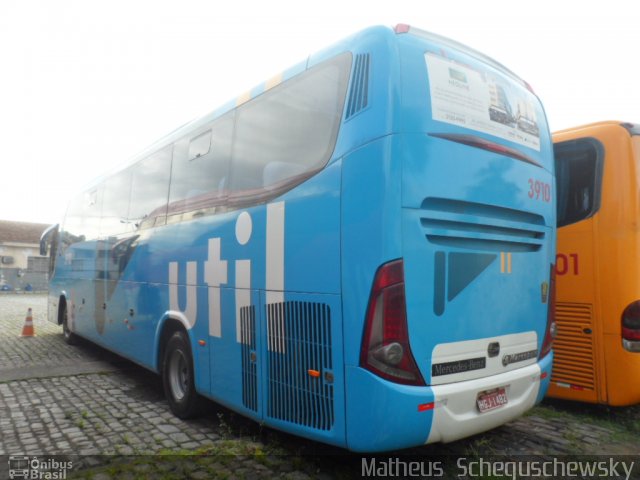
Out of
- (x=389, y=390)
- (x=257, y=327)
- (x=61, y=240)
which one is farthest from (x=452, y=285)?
(x=61, y=240)

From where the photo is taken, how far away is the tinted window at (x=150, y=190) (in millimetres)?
5855

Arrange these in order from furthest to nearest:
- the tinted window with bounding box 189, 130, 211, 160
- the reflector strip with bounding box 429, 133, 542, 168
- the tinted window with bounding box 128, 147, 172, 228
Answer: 1. the tinted window with bounding box 128, 147, 172, 228
2. the tinted window with bounding box 189, 130, 211, 160
3. the reflector strip with bounding box 429, 133, 542, 168

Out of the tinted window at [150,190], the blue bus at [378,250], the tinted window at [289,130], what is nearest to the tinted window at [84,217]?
the tinted window at [150,190]

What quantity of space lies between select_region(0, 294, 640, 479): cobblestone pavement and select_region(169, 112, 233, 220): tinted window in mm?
2225

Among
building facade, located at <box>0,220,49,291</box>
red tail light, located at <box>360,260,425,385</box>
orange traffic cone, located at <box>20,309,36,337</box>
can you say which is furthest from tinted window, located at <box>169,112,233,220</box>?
building facade, located at <box>0,220,49,291</box>

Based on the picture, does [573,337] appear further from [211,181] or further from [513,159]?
[211,181]

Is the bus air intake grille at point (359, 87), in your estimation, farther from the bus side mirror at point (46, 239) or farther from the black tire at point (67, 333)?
the bus side mirror at point (46, 239)

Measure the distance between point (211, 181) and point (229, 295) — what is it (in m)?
1.26

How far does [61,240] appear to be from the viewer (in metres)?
10.8

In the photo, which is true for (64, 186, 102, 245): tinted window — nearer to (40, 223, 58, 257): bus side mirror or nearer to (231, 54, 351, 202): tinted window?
(40, 223, 58, 257): bus side mirror

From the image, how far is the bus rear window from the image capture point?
494 centimetres

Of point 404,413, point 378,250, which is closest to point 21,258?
point 378,250

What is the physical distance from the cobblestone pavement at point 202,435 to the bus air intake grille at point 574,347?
1.40 feet

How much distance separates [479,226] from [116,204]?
19.7 ft
